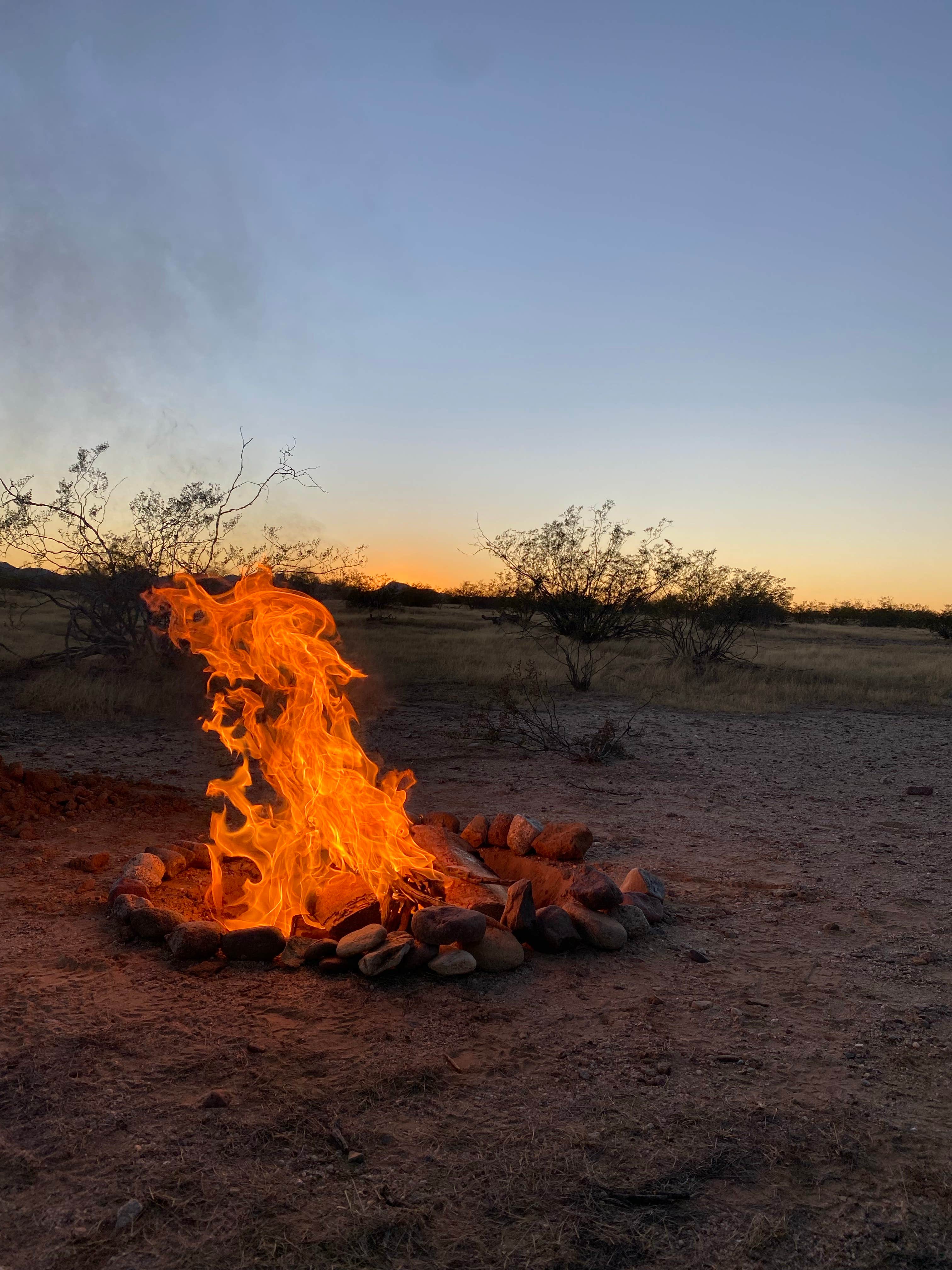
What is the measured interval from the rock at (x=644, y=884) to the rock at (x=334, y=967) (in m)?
1.79

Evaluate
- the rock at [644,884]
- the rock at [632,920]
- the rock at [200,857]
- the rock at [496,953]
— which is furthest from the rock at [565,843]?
the rock at [200,857]

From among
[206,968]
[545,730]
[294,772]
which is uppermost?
[294,772]

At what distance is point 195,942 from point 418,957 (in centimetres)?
111

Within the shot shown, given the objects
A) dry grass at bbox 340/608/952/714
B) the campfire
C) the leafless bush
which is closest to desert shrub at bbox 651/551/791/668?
dry grass at bbox 340/608/952/714

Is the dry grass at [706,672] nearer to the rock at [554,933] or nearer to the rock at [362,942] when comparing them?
the rock at [554,933]

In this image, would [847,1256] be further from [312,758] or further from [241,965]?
[312,758]

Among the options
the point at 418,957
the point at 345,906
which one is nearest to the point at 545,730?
the point at 345,906

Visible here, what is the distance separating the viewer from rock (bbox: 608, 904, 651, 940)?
465 cm

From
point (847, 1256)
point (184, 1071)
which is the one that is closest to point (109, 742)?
point (184, 1071)

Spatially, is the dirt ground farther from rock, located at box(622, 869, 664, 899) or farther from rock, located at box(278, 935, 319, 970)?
rock, located at box(622, 869, 664, 899)

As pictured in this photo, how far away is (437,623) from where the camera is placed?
35.1 metres

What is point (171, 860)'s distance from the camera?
5375 mm

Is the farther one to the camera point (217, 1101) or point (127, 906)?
point (127, 906)

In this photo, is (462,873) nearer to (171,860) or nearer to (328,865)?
(328,865)
